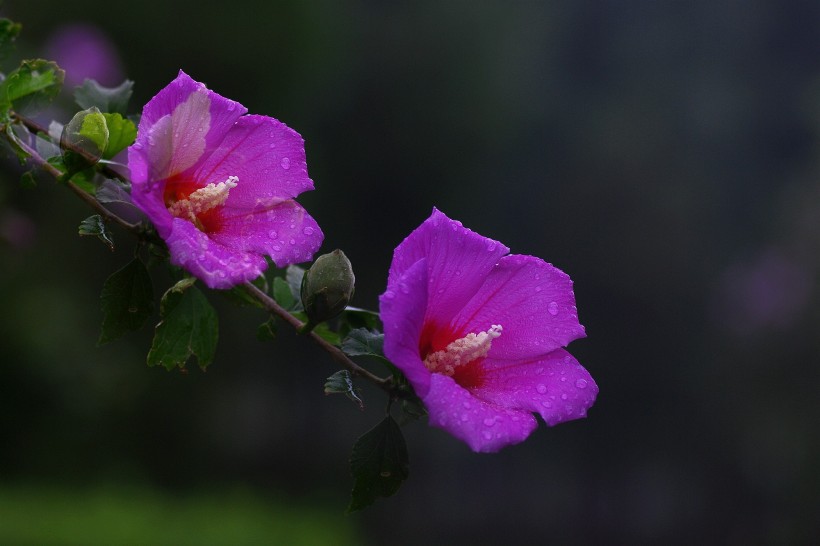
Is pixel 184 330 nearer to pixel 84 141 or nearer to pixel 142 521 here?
pixel 84 141

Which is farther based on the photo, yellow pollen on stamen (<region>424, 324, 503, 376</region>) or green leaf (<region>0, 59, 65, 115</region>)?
green leaf (<region>0, 59, 65, 115</region>)

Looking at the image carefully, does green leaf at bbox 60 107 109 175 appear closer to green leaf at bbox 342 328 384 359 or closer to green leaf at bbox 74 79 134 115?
green leaf at bbox 74 79 134 115

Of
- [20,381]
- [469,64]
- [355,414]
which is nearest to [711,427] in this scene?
[355,414]

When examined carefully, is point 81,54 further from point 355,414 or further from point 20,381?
point 355,414

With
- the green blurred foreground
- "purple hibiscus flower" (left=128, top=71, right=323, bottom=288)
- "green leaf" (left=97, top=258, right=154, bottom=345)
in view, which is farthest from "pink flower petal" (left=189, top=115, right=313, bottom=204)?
the green blurred foreground

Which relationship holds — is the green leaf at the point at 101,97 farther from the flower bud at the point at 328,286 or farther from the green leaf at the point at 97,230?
the flower bud at the point at 328,286

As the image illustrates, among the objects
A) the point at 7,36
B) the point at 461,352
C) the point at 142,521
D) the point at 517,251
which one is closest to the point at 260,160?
the point at 461,352

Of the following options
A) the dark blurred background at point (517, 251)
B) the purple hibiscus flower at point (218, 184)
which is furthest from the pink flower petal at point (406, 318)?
the dark blurred background at point (517, 251)

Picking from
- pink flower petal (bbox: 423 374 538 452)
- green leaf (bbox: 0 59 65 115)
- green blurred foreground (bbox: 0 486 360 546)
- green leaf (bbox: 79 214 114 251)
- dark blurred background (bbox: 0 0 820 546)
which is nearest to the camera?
pink flower petal (bbox: 423 374 538 452)
